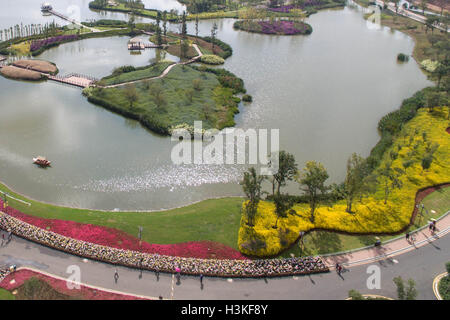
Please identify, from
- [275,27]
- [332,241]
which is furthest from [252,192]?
[275,27]

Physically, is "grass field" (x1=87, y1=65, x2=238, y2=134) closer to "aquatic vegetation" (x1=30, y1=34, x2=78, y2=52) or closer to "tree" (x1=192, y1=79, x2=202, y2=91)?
"tree" (x1=192, y1=79, x2=202, y2=91)

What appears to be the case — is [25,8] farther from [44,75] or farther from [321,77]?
[321,77]

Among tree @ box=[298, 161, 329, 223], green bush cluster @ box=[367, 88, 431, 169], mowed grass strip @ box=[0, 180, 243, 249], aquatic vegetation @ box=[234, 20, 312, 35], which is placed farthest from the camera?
aquatic vegetation @ box=[234, 20, 312, 35]

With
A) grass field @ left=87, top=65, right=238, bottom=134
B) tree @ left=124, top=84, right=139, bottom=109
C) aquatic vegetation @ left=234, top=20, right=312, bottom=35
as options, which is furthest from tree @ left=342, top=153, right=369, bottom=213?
aquatic vegetation @ left=234, top=20, right=312, bottom=35

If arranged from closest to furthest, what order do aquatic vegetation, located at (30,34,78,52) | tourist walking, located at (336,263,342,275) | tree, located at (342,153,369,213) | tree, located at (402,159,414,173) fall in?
tourist walking, located at (336,263,342,275)
tree, located at (342,153,369,213)
tree, located at (402,159,414,173)
aquatic vegetation, located at (30,34,78,52)

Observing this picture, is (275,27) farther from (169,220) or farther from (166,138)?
(169,220)
